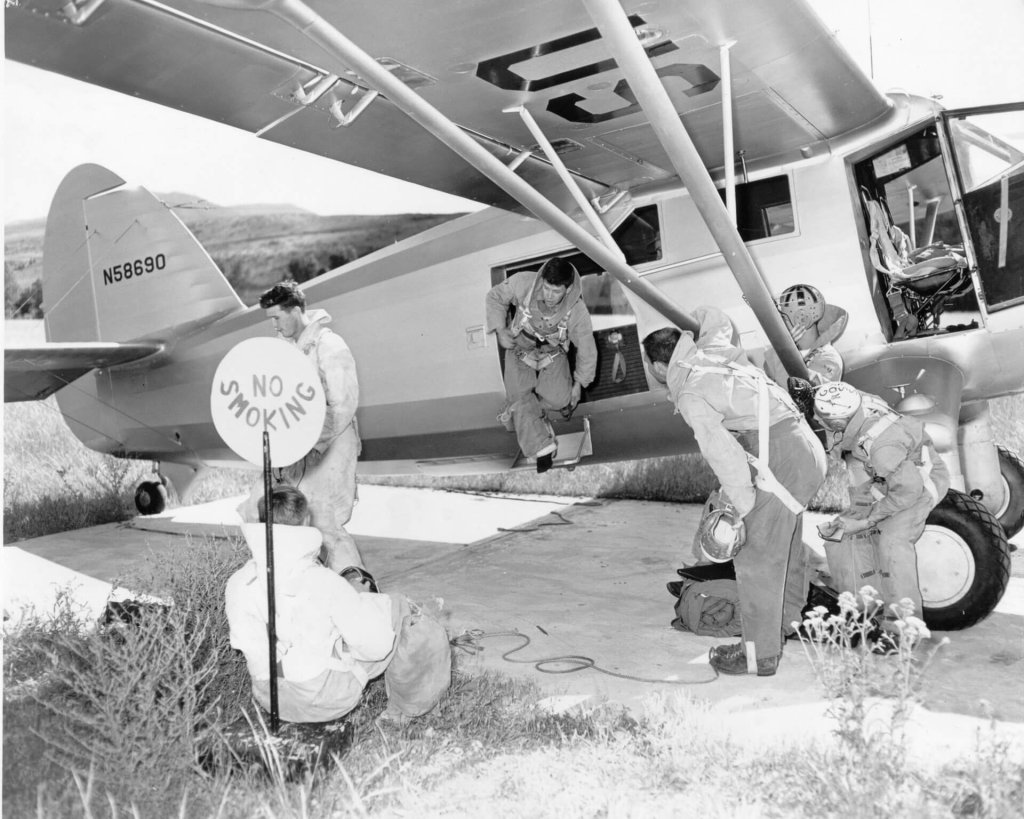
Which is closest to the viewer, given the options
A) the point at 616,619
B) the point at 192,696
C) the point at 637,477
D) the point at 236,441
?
the point at 192,696

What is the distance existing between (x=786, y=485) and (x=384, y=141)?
2843mm

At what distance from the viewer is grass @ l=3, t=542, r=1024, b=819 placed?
2.59 m

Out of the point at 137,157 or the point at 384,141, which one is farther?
the point at 137,157

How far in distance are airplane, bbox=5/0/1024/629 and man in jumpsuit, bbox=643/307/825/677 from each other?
1.25 feet

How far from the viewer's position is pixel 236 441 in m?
3.22

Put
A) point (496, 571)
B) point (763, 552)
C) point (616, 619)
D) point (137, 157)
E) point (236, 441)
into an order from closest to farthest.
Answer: point (236, 441) < point (763, 552) < point (616, 619) < point (496, 571) < point (137, 157)

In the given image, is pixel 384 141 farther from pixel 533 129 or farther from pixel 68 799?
pixel 68 799

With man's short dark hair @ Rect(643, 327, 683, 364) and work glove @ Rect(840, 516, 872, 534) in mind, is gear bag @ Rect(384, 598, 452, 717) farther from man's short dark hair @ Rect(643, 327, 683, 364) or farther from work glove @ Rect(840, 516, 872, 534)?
work glove @ Rect(840, 516, 872, 534)

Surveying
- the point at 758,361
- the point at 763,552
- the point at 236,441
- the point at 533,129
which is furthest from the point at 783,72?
the point at 236,441

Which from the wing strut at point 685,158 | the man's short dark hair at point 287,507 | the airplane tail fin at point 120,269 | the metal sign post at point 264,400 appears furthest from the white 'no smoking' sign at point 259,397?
the airplane tail fin at point 120,269

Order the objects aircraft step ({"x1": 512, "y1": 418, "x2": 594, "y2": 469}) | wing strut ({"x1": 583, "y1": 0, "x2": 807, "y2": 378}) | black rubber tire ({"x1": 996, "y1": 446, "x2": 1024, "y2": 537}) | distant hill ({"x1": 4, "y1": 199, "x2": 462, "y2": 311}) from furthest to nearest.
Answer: distant hill ({"x1": 4, "y1": 199, "x2": 462, "y2": 311}) < aircraft step ({"x1": 512, "y1": 418, "x2": 594, "y2": 469}) < black rubber tire ({"x1": 996, "y1": 446, "x2": 1024, "y2": 537}) < wing strut ({"x1": 583, "y1": 0, "x2": 807, "y2": 378})

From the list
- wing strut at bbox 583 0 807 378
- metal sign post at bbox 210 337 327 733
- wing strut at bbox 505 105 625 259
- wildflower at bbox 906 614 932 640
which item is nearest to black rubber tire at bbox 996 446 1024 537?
wing strut at bbox 583 0 807 378

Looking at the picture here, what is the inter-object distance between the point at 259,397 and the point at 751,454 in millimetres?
2115

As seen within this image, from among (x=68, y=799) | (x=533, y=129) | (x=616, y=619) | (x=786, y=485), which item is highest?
(x=533, y=129)
